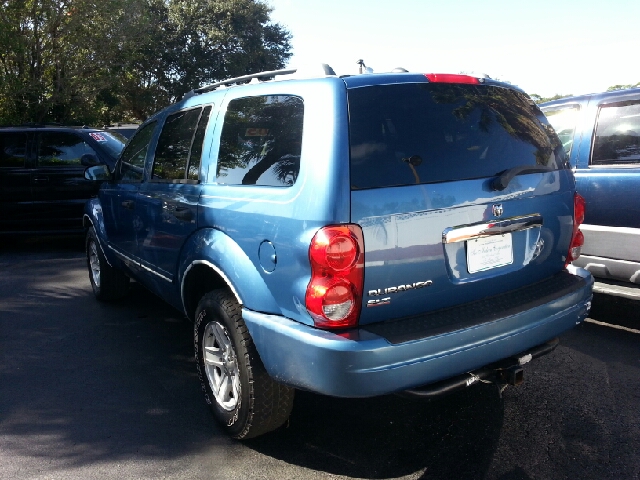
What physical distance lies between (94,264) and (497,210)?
438cm

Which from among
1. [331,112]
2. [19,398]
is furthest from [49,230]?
[331,112]

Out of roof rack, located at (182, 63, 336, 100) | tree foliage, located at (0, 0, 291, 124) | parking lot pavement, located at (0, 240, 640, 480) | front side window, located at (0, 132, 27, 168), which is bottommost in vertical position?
parking lot pavement, located at (0, 240, 640, 480)

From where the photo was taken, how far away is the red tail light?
2.86m

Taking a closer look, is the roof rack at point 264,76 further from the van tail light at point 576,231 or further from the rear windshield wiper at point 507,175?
the van tail light at point 576,231

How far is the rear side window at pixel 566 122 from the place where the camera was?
193 inches

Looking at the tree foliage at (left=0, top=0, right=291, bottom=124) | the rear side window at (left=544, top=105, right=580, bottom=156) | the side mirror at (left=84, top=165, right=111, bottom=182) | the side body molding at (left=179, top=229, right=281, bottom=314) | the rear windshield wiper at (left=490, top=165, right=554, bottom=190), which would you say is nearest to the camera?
the side body molding at (left=179, top=229, right=281, bottom=314)

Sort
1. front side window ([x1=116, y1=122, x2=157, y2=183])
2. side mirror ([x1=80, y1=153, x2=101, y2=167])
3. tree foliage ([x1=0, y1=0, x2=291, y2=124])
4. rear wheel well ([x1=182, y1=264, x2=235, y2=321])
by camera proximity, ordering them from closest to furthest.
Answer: rear wheel well ([x1=182, y1=264, x2=235, y2=321]), front side window ([x1=116, y1=122, x2=157, y2=183]), side mirror ([x1=80, y1=153, x2=101, y2=167]), tree foliage ([x1=0, y1=0, x2=291, y2=124])

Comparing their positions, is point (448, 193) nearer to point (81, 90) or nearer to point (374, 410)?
point (374, 410)

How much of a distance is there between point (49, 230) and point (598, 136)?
7.03 metres

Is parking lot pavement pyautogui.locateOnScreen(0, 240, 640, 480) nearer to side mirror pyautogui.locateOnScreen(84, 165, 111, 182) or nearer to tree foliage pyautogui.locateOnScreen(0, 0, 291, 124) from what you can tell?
side mirror pyautogui.locateOnScreen(84, 165, 111, 182)

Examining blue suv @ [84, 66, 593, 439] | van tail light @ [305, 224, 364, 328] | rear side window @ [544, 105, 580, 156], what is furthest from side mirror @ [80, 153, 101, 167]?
van tail light @ [305, 224, 364, 328]

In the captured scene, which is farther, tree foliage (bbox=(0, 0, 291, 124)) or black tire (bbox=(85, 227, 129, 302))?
tree foliage (bbox=(0, 0, 291, 124))

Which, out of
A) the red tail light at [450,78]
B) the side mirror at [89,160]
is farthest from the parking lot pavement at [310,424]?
the side mirror at [89,160]

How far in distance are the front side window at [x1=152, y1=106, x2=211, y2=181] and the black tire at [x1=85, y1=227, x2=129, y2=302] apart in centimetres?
172
